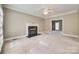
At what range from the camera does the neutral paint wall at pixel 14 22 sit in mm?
1331

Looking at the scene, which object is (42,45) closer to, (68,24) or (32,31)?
(32,31)

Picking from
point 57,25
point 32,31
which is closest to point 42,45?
point 32,31

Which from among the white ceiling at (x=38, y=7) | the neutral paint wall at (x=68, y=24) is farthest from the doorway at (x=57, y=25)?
the white ceiling at (x=38, y=7)

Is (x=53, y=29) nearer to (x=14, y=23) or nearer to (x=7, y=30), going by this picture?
(x=14, y=23)

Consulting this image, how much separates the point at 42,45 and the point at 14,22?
0.78 metres

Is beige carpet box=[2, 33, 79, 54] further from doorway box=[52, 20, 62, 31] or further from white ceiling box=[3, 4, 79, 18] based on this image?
white ceiling box=[3, 4, 79, 18]

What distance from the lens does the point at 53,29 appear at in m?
1.65

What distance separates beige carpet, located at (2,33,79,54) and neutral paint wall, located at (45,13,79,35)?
0.17m

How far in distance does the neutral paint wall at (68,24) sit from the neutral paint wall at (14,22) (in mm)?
445

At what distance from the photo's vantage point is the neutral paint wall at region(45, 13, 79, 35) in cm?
148

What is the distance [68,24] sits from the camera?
61.1 inches

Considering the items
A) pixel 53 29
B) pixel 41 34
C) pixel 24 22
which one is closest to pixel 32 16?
pixel 24 22

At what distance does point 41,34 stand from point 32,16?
480 millimetres

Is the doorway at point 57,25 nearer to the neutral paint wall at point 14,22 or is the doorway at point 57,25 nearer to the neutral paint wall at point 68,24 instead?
the neutral paint wall at point 68,24
